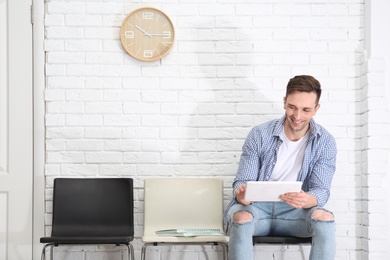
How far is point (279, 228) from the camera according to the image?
330 centimetres

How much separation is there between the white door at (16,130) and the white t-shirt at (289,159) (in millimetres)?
1604

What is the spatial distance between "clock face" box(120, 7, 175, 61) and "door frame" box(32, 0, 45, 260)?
0.54m

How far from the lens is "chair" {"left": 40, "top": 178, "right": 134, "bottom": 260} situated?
3.74m

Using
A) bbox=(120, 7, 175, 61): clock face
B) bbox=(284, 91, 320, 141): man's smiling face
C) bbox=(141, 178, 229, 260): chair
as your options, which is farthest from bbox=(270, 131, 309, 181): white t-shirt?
bbox=(120, 7, 175, 61): clock face

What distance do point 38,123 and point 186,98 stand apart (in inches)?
38.0

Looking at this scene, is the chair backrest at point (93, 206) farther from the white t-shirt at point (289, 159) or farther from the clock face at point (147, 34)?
the white t-shirt at point (289, 159)

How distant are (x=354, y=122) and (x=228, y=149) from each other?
840 mm

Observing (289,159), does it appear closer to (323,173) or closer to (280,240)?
(323,173)

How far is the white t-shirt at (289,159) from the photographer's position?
11.3ft

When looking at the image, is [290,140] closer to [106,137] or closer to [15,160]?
[106,137]

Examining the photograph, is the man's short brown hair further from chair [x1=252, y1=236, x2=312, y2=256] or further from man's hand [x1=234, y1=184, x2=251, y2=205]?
chair [x1=252, y1=236, x2=312, y2=256]

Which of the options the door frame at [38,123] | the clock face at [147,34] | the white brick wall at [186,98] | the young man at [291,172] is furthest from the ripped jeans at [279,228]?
the door frame at [38,123]

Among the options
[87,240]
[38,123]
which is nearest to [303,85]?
[87,240]

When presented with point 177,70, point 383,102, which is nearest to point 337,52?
point 383,102
